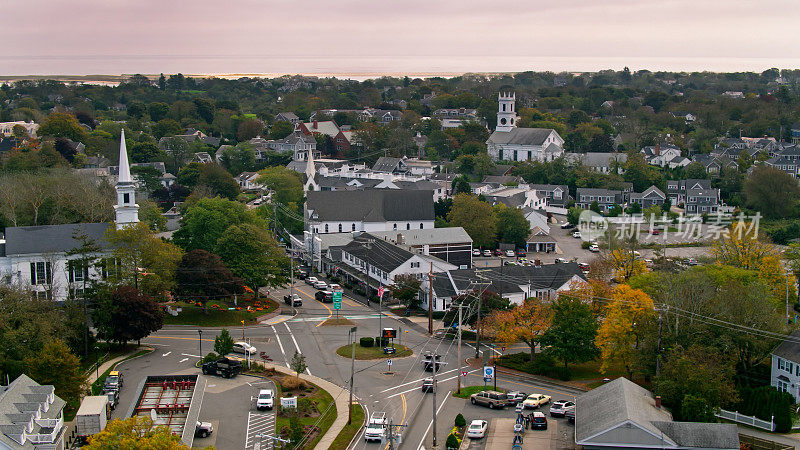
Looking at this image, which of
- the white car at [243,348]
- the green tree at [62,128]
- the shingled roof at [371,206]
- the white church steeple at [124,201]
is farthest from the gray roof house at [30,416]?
the green tree at [62,128]

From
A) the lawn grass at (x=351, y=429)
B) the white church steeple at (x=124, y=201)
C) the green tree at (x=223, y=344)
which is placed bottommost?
the lawn grass at (x=351, y=429)

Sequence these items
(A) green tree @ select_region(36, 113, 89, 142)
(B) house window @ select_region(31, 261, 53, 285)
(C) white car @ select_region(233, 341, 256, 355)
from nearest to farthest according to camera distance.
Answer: (C) white car @ select_region(233, 341, 256, 355), (B) house window @ select_region(31, 261, 53, 285), (A) green tree @ select_region(36, 113, 89, 142)

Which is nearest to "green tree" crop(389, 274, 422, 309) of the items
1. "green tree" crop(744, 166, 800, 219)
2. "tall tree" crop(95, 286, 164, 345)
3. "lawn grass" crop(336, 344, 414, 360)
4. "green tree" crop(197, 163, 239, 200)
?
"lawn grass" crop(336, 344, 414, 360)

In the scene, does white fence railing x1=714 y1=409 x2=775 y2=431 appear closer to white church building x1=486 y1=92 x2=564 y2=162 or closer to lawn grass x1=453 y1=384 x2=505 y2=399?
lawn grass x1=453 y1=384 x2=505 y2=399

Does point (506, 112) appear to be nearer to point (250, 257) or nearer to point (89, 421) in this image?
point (250, 257)

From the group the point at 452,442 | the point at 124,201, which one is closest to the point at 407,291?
the point at 124,201

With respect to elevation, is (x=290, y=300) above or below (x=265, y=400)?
above

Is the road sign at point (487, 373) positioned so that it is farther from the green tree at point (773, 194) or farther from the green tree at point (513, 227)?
the green tree at point (773, 194)
